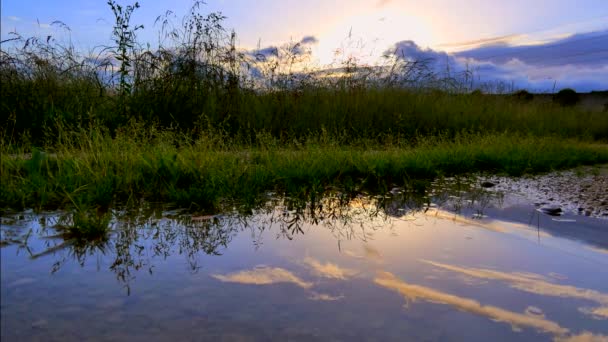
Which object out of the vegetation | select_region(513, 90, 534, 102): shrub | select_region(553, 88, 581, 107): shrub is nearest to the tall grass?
the vegetation

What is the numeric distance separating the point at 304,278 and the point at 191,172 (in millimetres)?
1856

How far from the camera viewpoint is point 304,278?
6.40 ft

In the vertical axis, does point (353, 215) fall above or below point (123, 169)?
below

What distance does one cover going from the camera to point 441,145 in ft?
20.0

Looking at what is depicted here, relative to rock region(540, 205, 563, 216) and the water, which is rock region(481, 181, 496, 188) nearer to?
rock region(540, 205, 563, 216)

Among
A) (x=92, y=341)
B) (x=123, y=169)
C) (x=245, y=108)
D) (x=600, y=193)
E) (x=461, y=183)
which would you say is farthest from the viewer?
(x=245, y=108)

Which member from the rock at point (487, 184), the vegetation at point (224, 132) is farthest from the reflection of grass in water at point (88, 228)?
the rock at point (487, 184)

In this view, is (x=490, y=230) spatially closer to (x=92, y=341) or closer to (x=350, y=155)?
(x=350, y=155)

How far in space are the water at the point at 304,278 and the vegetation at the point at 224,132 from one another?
14.7 inches

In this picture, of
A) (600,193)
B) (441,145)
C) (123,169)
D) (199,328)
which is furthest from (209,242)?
(441,145)

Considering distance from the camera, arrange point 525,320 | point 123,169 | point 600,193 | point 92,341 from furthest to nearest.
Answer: point 600,193 → point 123,169 → point 525,320 → point 92,341

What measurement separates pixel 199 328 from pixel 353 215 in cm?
174

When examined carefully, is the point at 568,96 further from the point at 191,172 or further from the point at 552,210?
the point at 191,172

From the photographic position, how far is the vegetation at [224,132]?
3.38 meters
